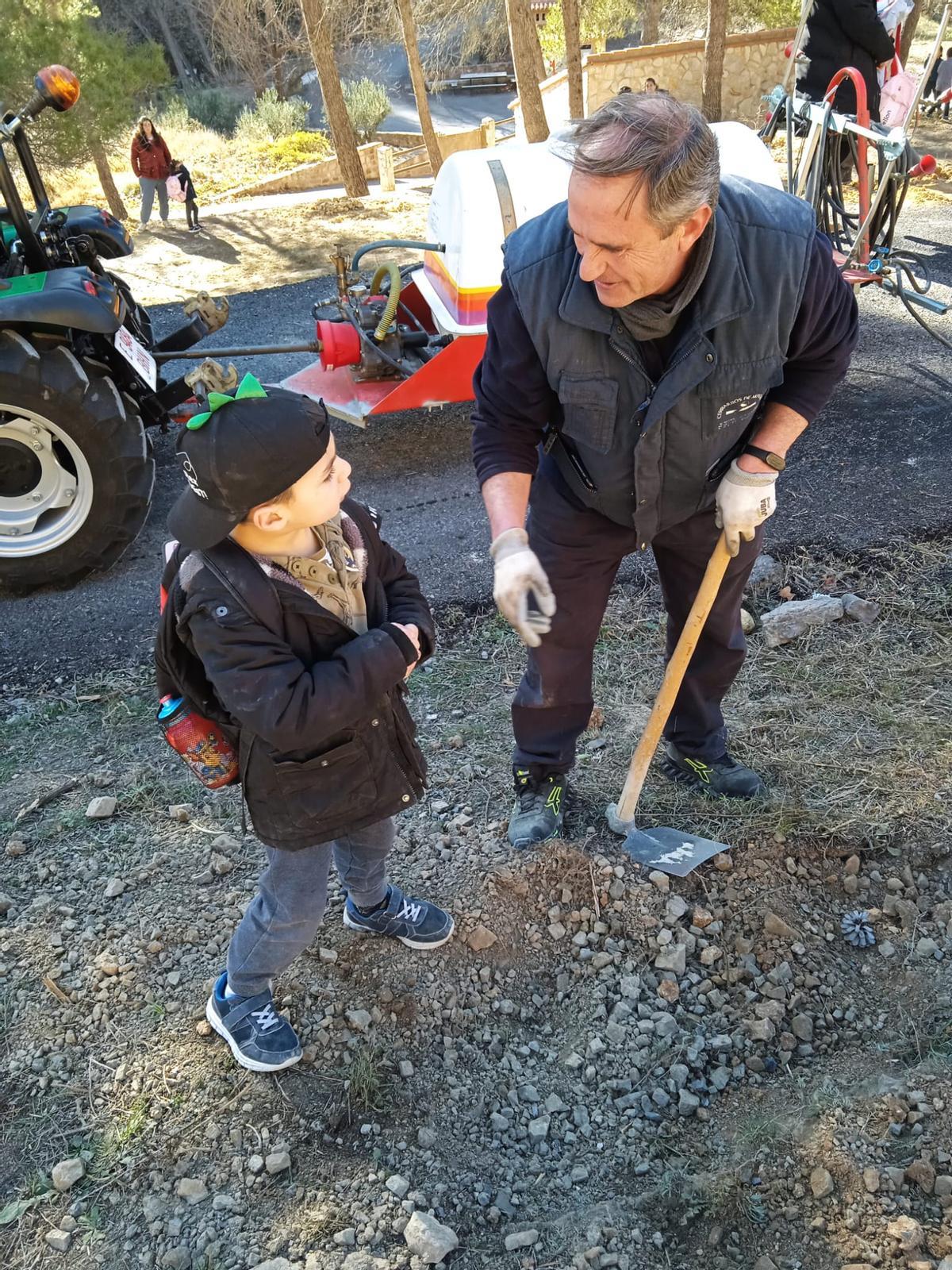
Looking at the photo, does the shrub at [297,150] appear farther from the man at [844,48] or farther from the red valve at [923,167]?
the red valve at [923,167]

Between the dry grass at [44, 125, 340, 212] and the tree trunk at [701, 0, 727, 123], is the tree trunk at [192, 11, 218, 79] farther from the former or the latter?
the tree trunk at [701, 0, 727, 123]

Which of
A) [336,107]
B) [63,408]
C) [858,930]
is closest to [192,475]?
[858,930]

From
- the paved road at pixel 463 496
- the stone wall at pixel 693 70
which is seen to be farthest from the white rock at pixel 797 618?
the stone wall at pixel 693 70

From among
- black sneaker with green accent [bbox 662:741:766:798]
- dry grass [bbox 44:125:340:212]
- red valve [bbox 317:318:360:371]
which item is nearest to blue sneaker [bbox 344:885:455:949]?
black sneaker with green accent [bbox 662:741:766:798]

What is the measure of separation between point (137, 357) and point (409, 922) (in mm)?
2939

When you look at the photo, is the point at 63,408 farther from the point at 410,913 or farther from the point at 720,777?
the point at 720,777

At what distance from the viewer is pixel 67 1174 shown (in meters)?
1.98

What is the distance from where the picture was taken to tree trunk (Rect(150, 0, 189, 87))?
24.7 metres

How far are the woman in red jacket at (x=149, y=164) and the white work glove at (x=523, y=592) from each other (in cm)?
1044

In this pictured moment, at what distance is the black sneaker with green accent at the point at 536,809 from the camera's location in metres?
2.68

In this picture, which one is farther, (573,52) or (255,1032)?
(573,52)

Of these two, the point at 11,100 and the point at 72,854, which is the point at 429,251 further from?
the point at 11,100

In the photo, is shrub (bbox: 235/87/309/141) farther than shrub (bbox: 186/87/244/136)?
No

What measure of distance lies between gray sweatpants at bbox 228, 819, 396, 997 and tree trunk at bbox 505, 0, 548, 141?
10043 mm
